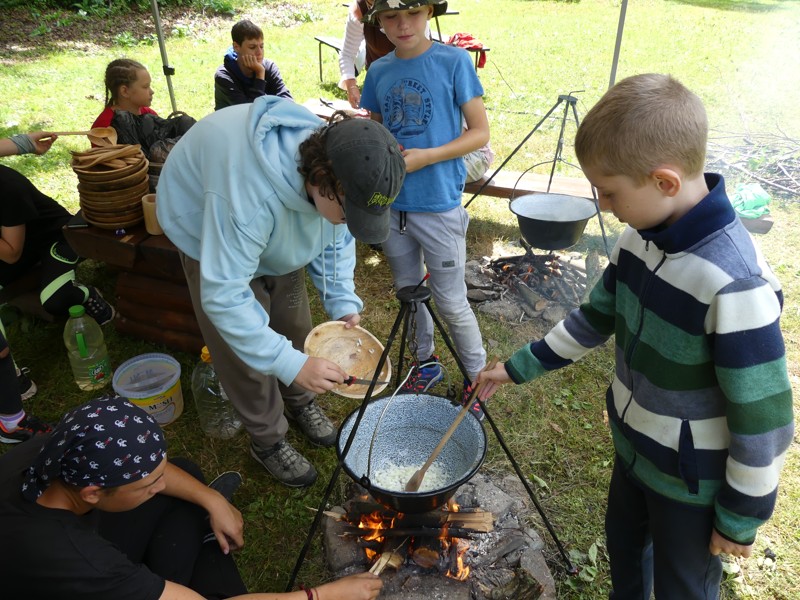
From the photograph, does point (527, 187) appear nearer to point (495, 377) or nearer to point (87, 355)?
point (495, 377)

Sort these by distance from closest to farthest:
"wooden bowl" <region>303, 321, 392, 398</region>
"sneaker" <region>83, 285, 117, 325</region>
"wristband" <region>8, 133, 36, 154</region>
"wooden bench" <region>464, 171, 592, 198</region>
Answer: "wooden bowl" <region>303, 321, 392, 398</region>, "wristband" <region>8, 133, 36, 154</region>, "sneaker" <region>83, 285, 117, 325</region>, "wooden bench" <region>464, 171, 592, 198</region>

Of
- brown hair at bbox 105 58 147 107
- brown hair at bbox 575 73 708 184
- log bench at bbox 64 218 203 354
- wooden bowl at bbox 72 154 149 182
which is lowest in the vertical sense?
log bench at bbox 64 218 203 354

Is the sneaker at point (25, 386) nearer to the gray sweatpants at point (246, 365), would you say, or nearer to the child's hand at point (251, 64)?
the gray sweatpants at point (246, 365)

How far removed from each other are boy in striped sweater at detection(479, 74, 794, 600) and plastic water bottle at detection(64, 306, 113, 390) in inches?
116

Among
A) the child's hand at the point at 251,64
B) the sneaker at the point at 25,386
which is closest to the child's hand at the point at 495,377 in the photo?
the sneaker at the point at 25,386

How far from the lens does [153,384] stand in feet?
10.6

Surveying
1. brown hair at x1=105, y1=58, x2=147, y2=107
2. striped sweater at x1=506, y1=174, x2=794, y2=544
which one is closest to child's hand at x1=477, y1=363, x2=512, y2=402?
striped sweater at x1=506, y1=174, x2=794, y2=544

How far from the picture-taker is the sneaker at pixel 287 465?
2787 millimetres

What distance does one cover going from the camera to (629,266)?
158cm

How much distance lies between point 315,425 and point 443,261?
1.10 metres

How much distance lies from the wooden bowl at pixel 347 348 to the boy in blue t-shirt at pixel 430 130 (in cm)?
19

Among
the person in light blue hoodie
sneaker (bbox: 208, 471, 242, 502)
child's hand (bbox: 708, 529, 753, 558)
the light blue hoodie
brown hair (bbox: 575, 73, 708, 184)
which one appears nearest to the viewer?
brown hair (bbox: 575, 73, 708, 184)

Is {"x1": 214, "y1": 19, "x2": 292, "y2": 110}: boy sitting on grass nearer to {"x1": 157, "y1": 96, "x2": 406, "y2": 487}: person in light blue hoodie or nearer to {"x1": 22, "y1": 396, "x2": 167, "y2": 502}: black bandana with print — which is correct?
{"x1": 157, "y1": 96, "x2": 406, "y2": 487}: person in light blue hoodie

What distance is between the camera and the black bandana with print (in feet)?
4.97
